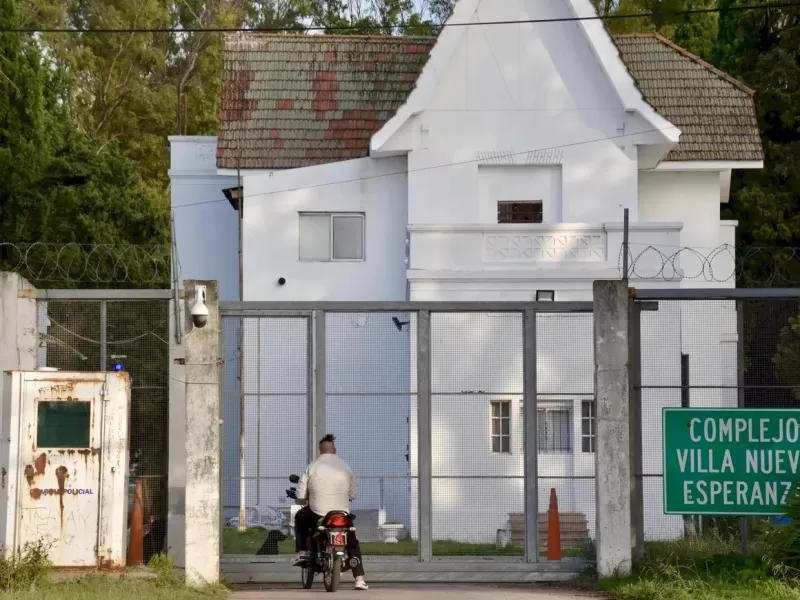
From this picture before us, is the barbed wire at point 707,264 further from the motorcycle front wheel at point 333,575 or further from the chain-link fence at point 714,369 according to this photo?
the motorcycle front wheel at point 333,575

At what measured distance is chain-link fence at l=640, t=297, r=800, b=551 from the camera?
1633 centimetres

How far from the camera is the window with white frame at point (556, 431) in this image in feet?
58.3

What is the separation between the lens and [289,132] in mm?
33344

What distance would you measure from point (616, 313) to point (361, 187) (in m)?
15.7

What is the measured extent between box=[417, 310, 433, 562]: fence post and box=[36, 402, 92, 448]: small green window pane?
3615 millimetres

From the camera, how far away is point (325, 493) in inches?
619

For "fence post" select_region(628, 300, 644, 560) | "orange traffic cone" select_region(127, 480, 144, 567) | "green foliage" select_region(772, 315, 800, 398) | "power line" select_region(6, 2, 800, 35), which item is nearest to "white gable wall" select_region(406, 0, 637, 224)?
"power line" select_region(6, 2, 800, 35)

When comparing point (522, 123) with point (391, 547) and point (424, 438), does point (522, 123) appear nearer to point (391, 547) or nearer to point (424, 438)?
point (424, 438)

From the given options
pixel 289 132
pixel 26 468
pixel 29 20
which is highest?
pixel 29 20

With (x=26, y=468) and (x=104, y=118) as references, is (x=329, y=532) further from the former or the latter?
(x=104, y=118)

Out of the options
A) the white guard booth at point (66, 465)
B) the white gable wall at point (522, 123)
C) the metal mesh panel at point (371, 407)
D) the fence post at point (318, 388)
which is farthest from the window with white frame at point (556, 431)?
the white gable wall at point (522, 123)

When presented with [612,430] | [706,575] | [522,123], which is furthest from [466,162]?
[706,575]

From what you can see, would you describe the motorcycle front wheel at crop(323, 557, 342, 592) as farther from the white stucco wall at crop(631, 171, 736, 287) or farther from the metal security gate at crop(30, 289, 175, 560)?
the white stucco wall at crop(631, 171, 736, 287)

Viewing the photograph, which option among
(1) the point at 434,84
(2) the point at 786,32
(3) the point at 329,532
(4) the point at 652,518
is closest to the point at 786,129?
(2) the point at 786,32
